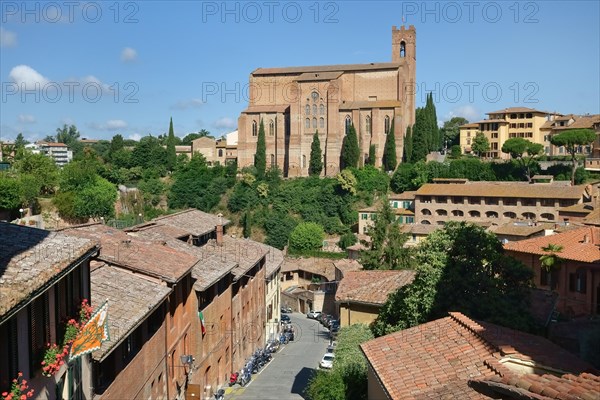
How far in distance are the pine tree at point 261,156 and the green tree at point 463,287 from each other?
59.4m

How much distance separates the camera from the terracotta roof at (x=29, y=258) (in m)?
7.86

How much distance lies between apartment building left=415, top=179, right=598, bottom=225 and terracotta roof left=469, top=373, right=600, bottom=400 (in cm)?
5148

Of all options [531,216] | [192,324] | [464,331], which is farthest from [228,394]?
[531,216]

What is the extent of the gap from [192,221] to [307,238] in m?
36.0

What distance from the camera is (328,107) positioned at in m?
82.8

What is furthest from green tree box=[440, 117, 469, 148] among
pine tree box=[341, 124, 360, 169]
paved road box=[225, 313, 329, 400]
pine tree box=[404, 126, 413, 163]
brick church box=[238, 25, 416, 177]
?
paved road box=[225, 313, 329, 400]

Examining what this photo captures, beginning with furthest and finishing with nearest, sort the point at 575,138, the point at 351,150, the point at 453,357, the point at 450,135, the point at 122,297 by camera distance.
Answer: the point at 450,135 → the point at 351,150 → the point at 575,138 → the point at 122,297 → the point at 453,357

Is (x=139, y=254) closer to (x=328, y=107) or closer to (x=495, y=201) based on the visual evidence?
(x=495, y=201)

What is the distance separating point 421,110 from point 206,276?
204 feet

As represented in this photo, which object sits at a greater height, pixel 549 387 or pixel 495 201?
pixel 549 387

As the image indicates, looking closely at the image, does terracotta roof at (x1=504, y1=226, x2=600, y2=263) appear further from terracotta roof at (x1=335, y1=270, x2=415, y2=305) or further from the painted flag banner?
the painted flag banner

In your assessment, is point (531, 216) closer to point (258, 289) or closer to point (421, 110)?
point (421, 110)

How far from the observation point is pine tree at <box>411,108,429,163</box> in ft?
255

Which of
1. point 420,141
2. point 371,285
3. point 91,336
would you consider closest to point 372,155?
point 420,141
